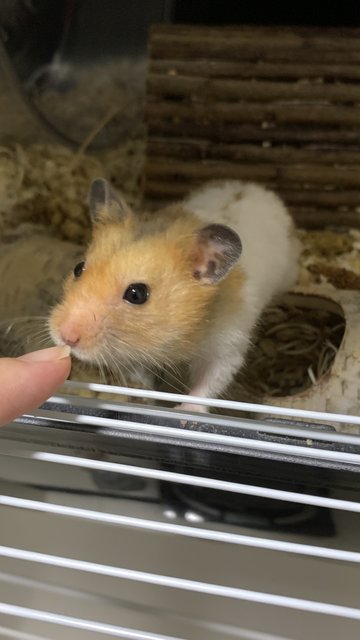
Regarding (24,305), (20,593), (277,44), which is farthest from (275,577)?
(277,44)

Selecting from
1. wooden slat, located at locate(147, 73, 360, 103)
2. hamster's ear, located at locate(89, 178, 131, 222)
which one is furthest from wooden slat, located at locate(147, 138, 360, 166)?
hamster's ear, located at locate(89, 178, 131, 222)

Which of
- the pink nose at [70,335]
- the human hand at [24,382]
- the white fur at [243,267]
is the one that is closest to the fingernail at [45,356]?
the human hand at [24,382]

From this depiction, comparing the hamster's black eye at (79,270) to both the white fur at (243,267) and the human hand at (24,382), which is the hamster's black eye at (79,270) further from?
the human hand at (24,382)

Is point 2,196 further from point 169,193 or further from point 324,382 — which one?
point 324,382

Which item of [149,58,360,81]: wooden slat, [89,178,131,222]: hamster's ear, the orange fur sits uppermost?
[149,58,360,81]: wooden slat

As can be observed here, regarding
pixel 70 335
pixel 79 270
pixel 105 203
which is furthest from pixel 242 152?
pixel 70 335

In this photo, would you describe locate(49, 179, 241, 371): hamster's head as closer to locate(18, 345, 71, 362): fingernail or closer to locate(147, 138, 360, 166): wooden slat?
locate(18, 345, 71, 362): fingernail

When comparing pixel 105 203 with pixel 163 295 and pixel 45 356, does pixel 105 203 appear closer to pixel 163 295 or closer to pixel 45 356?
pixel 163 295
